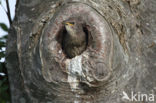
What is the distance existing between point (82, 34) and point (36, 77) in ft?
1.40

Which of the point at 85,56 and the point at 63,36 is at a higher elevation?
the point at 63,36

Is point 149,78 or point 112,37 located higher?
point 112,37

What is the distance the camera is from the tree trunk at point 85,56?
2.47 metres

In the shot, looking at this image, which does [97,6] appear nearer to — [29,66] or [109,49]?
[109,49]

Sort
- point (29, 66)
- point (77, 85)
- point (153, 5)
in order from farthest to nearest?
point (153, 5) → point (29, 66) → point (77, 85)

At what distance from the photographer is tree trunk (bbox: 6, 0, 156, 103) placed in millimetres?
2473

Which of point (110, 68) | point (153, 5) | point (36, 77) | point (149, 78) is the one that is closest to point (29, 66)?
point (36, 77)

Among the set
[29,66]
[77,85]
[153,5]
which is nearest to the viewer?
[77,85]

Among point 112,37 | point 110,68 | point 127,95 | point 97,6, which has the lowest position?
point 127,95

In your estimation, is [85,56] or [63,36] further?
[63,36]

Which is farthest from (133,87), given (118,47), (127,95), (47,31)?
(47,31)

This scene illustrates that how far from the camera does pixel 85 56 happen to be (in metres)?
2.49

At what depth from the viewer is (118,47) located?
2.57m

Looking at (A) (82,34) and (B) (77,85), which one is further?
(A) (82,34)
